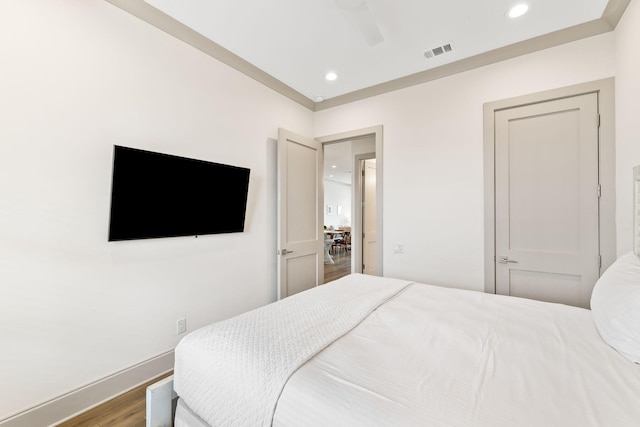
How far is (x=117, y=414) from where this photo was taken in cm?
174

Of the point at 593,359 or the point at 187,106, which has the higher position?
the point at 187,106

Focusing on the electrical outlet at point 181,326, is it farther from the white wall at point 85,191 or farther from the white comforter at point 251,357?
the white comforter at point 251,357

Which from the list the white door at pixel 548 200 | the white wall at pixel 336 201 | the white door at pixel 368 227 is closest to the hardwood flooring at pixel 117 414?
the white door at pixel 548 200

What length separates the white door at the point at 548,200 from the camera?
2.14m

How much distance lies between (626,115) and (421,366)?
2341 millimetres

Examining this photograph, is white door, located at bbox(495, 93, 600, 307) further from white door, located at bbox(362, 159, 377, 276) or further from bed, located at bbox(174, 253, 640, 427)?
white door, located at bbox(362, 159, 377, 276)

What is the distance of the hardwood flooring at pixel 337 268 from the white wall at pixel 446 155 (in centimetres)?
268

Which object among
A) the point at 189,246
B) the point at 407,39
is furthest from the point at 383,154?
the point at 189,246

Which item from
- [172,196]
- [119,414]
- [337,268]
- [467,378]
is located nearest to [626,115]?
[467,378]

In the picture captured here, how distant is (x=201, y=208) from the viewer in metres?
2.35

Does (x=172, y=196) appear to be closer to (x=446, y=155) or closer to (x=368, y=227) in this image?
(x=446, y=155)

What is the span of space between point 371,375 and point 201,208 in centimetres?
196

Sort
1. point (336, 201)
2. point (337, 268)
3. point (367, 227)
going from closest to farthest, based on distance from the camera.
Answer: point (367, 227)
point (337, 268)
point (336, 201)

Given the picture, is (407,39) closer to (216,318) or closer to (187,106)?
(187,106)
